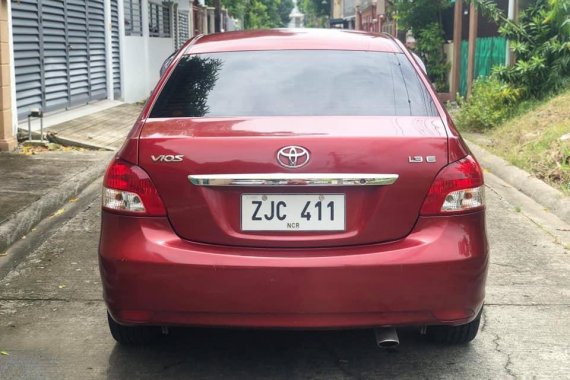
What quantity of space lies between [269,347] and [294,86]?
1257mm

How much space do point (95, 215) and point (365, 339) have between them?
3.73 m

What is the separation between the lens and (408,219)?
129 inches

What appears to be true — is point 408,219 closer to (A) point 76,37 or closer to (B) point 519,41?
(B) point 519,41

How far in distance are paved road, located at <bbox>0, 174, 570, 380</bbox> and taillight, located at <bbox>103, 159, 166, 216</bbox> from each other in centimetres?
79

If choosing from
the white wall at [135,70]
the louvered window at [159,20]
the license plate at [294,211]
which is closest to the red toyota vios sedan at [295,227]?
the license plate at [294,211]

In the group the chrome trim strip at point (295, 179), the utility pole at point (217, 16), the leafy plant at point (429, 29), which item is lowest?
the chrome trim strip at point (295, 179)

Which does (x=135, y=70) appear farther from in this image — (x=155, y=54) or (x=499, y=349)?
(x=499, y=349)

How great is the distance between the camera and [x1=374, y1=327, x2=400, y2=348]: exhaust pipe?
3377 mm

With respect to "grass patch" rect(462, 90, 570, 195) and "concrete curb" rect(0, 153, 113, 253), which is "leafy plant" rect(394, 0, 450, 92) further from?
"concrete curb" rect(0, 153, 113, 253)

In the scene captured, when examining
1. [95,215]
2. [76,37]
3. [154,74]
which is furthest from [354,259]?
[154,74]

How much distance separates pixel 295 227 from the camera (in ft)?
A: 10.6

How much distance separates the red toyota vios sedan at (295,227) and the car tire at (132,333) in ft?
1.29

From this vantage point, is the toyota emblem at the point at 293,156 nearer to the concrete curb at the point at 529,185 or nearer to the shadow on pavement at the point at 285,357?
the shadow on pavement at the point at 285,357

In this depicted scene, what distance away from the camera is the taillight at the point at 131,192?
3.31m
